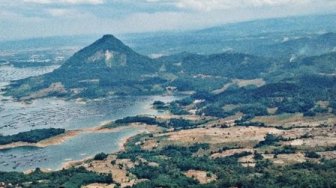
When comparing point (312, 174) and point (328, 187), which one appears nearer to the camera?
point (328, 187)

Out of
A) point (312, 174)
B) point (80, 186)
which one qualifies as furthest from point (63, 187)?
point (312, 174)

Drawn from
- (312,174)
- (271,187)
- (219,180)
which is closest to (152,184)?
(219,180)

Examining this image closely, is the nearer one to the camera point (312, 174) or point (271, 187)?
point (271, 187)

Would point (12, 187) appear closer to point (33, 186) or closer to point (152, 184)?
point (33, 186)

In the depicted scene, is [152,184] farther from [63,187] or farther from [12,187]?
[12,187]

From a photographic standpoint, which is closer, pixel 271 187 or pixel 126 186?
pixel 271 187

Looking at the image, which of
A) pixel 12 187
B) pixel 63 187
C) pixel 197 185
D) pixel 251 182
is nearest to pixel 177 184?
pixel 197 185

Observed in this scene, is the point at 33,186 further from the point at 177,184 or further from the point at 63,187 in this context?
the point at 177,184
